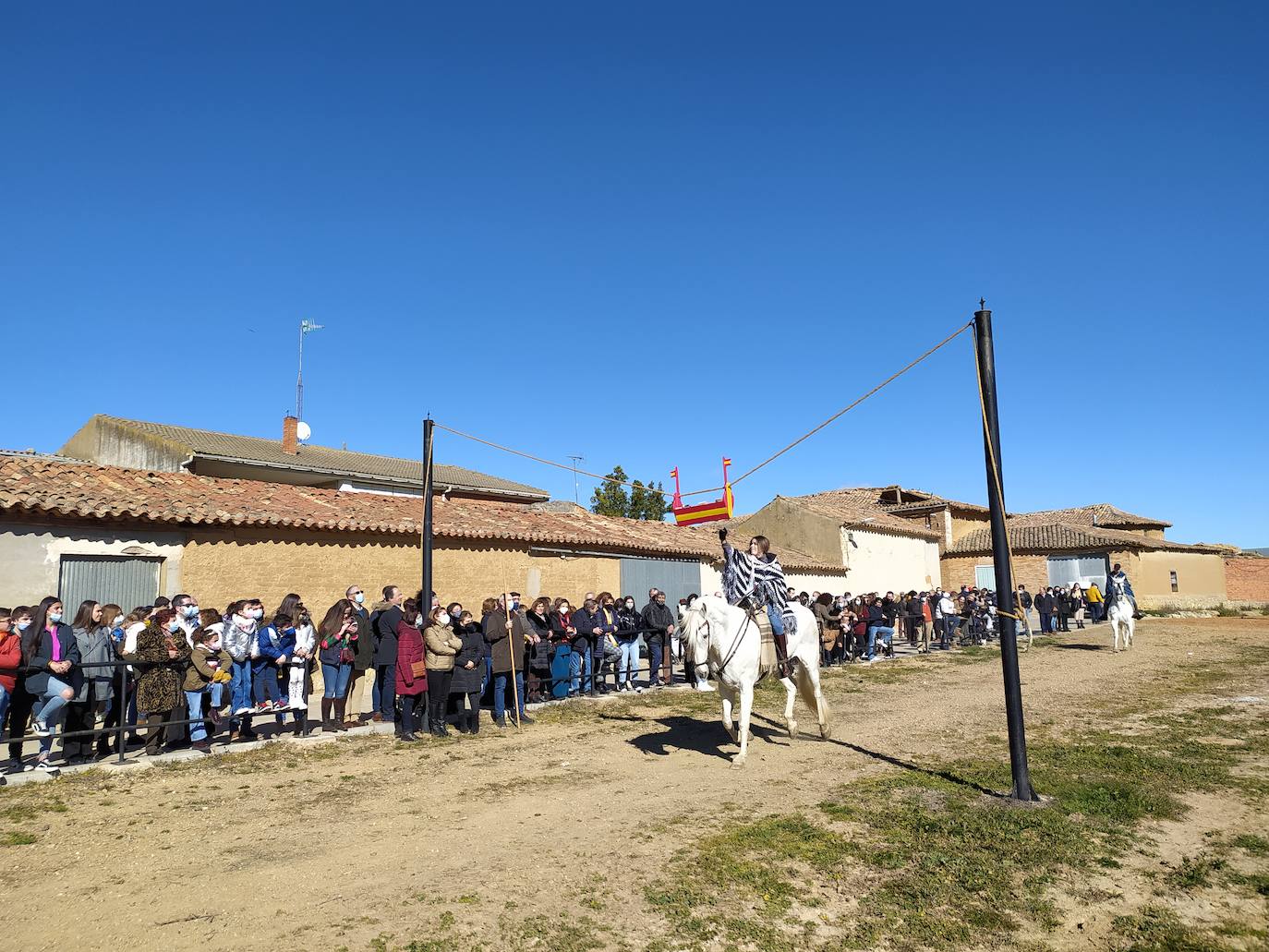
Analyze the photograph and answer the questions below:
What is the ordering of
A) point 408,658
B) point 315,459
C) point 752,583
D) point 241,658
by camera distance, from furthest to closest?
point 315,459
point 408,658
point 241,658
point 752,583

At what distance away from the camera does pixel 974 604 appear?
2652cm

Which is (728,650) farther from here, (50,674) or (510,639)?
(50,674)

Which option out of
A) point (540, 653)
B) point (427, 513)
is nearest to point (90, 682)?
point (427, 513)

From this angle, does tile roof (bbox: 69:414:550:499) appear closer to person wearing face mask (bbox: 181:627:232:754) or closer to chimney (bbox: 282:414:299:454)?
chimney (bbox: 282:414:299:454)

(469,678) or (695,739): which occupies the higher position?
(469,678)

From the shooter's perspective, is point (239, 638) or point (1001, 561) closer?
point (1001, 561)

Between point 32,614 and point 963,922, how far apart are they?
10.3 m

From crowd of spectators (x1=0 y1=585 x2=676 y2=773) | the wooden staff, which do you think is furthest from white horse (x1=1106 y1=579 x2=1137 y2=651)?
the wooden staff

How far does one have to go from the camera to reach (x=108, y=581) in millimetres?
12953

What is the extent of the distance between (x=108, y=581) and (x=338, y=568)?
381 cm

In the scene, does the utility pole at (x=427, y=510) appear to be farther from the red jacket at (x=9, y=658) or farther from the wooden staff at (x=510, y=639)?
the red jacket at (x=9, y=658)

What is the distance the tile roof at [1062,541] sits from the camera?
38469 millimetres

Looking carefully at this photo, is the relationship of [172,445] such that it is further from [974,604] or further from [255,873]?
[974,604]

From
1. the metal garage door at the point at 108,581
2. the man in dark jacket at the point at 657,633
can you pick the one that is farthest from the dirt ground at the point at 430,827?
the metal garage door at the point at 108,581
